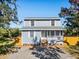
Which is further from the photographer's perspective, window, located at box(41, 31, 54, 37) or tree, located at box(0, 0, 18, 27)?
window, located at box(41, 31, 54, 37)

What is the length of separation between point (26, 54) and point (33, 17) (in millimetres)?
16171

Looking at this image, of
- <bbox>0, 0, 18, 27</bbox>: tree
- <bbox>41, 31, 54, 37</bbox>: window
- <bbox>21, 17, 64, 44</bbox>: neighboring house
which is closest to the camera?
<bbox>0, 0, 18, 27</bbox>: tree

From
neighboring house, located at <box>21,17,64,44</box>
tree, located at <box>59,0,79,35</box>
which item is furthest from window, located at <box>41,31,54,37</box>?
tree, located at <box>59,0,79,35</box>

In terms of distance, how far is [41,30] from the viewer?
145ft

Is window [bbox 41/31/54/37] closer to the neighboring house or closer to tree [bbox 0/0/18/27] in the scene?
the neighboring house

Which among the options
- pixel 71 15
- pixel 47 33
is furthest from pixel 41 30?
pixel 71 15

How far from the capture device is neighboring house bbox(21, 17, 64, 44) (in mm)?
43219

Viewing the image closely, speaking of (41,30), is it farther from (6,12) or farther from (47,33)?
(6,12)

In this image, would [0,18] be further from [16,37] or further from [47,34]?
[47,34]

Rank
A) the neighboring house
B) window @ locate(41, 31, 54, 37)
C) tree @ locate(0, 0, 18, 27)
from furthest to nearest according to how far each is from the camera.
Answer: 1. window @ locate(41, 31, 54, 37)
2. the neighboring house
3. tree @ locate(0, 0, 18, 27)

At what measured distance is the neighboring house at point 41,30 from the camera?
43.2 m

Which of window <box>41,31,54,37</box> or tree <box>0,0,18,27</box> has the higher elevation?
tree <box>0,0,18,27</box>

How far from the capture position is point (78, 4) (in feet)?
97.1

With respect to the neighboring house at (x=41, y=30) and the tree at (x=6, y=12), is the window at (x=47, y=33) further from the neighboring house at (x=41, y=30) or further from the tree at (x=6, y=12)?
the tree at (x=6, y=12)
